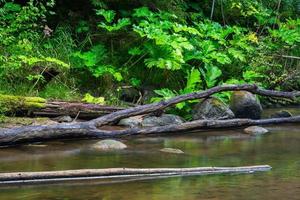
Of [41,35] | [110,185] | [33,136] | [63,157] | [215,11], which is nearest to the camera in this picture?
[110,185]

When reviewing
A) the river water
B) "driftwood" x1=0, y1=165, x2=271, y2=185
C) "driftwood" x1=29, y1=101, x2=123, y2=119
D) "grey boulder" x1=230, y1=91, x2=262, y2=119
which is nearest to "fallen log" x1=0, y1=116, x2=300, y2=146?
the river water

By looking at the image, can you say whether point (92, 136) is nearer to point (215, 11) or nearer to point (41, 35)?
point (41, 35)

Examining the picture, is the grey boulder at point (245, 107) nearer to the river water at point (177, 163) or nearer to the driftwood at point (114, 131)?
the driftwood at point (114, 131)

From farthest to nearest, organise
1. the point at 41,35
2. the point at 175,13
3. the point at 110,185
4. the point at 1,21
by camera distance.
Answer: the point at 175,13, the point at 41,35, the point at 1,21, the point at 110,185

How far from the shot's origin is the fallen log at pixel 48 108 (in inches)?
348

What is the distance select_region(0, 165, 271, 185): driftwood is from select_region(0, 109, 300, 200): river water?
0.11m

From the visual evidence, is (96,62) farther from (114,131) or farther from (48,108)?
(114,131)

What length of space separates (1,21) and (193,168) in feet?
18.5

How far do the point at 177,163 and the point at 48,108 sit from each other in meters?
3.30

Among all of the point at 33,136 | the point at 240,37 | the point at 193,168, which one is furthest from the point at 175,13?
the point at 193,168

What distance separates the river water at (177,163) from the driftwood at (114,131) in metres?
0.14

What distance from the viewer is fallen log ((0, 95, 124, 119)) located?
884 centimetres

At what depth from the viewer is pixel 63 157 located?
6.72 m

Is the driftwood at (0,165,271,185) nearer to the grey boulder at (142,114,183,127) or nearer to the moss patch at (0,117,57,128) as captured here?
the moss patch at (0,117,57,128)
